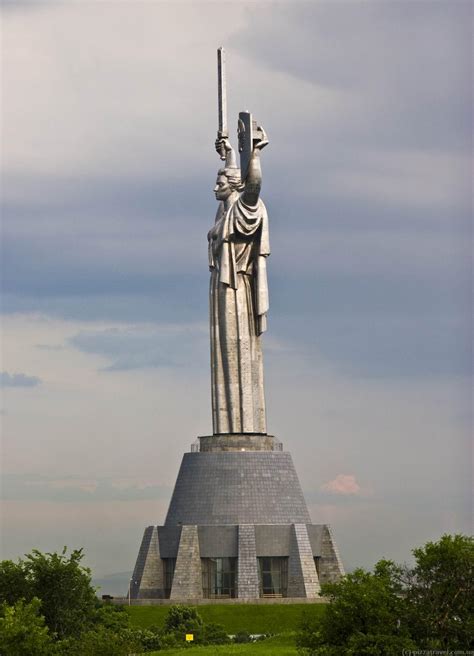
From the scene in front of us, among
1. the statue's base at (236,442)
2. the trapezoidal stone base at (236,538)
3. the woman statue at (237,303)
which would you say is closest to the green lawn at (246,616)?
the trapezoidal stone base at (236,538)

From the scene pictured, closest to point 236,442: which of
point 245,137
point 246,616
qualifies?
point 246,616

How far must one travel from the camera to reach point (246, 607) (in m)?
42.2

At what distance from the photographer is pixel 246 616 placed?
41438mm

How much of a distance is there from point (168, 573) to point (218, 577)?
2.08 meters

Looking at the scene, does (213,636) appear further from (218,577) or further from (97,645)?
(97,645)

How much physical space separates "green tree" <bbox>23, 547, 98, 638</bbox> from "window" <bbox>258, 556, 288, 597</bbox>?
11.3m

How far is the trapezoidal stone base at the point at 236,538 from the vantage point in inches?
1740

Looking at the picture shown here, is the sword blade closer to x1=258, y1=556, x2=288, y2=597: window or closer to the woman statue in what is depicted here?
the woman statue

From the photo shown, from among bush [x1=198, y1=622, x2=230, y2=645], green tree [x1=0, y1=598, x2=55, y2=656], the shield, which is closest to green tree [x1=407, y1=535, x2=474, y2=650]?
green tree [x1=0, y1=598, x2=55, y2=656]

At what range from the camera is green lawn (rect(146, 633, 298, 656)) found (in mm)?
32875

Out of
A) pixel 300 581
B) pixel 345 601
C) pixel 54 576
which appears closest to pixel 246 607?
pixel 300 581

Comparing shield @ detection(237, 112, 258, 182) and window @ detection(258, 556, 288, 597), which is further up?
shield @ detection(237, 112, 258, 182)

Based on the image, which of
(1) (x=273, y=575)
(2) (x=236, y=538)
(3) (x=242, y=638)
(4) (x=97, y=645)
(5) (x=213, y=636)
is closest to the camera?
(4) (x=97, y=645)

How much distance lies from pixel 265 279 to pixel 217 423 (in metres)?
5.06
